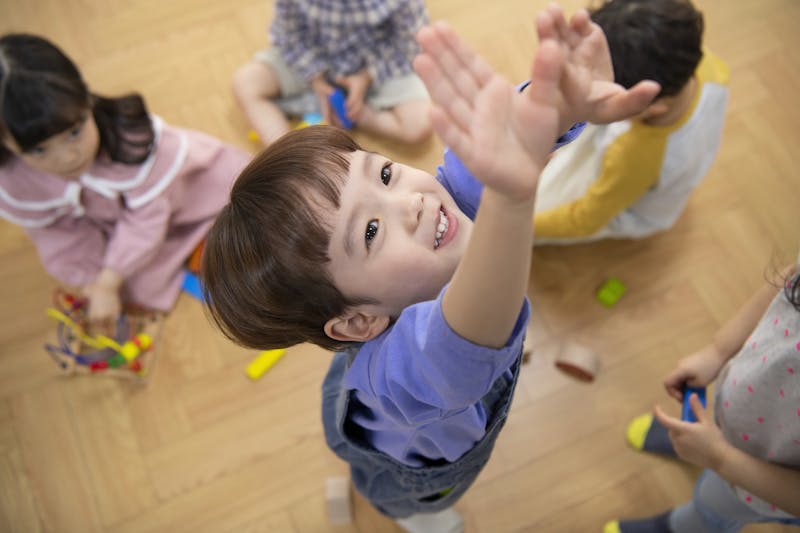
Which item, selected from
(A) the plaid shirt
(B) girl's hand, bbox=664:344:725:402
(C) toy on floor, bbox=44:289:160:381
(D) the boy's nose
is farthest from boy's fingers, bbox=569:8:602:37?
(C) toy on floor, bbox=44:289:160:381

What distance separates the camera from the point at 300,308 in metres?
0.58

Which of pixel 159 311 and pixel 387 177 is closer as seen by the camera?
pixel 387 177

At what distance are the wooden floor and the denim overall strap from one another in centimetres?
21

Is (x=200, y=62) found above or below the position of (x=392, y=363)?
below

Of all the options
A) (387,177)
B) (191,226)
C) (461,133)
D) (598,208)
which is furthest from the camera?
(191,226)

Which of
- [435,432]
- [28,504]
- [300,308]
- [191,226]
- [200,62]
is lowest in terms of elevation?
[28,504]

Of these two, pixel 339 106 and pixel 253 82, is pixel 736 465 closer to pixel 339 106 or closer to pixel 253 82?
pixel 339 106

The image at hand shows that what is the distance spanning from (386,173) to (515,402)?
693mm

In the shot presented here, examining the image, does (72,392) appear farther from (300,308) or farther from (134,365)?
(300,308)

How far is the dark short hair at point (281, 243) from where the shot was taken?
554 mm

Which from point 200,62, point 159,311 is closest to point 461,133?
point 159,311

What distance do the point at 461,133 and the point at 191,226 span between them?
1.07m

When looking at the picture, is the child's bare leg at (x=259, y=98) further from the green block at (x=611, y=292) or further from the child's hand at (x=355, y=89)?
the green block at (x=611, y=292)

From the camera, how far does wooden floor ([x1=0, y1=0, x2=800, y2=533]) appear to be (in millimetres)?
1125
